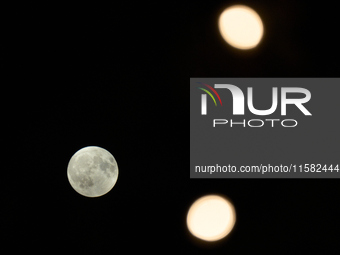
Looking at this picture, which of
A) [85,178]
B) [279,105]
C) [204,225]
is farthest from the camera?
[204,225]

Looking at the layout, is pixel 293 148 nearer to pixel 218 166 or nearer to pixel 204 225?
pixel 218 166

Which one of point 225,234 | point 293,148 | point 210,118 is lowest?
point 225,234

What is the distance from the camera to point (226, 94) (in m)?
7.04

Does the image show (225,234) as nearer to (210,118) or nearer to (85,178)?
(210,118)

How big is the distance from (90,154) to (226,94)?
2.39 meters

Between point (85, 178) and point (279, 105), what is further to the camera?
point (279, 105)

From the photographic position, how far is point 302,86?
7016 millimetres

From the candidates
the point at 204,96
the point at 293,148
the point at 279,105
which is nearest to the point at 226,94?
the point at 204,96

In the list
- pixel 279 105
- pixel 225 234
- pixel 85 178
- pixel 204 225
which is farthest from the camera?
pixel 225 234

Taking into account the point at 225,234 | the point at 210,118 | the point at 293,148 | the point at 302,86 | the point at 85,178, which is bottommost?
the point at 225,234

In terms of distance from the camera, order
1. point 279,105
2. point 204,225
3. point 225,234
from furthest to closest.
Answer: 1. point 225,234
2. point 204,225
3. point 279,105

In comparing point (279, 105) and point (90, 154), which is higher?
point (279, 105)

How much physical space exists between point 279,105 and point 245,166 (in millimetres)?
1122

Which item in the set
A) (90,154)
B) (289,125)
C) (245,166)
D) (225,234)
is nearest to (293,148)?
(289,125)
